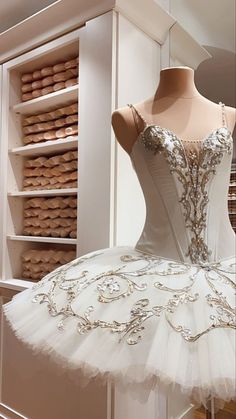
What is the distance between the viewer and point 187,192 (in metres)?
0.93

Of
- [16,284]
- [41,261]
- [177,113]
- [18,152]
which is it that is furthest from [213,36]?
[16,284]

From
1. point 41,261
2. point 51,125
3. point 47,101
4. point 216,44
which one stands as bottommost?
point 41,261

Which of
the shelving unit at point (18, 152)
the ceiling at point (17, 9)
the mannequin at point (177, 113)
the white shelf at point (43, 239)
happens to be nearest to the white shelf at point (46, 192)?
the shelving unit at point (18, 152)

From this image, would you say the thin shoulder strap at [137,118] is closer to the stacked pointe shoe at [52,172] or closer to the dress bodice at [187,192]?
the dress bodice at [187,192]

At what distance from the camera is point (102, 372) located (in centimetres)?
62

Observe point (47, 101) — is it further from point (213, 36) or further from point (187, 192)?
point (187, 192)

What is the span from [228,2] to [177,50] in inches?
10.9

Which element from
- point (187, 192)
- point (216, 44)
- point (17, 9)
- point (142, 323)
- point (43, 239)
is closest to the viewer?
point (142, 323)

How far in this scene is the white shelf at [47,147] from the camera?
1616 mm

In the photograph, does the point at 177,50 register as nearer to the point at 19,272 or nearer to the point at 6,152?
the point at 6,152

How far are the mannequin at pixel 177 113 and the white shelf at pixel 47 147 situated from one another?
612 millimetres

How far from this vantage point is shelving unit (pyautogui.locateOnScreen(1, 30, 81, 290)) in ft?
5.64

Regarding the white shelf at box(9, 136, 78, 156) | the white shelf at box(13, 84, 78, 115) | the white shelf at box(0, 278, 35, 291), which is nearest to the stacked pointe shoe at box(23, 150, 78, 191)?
the white shelf at box(9, 136, 78, 156)

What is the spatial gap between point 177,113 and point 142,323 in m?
0.63
